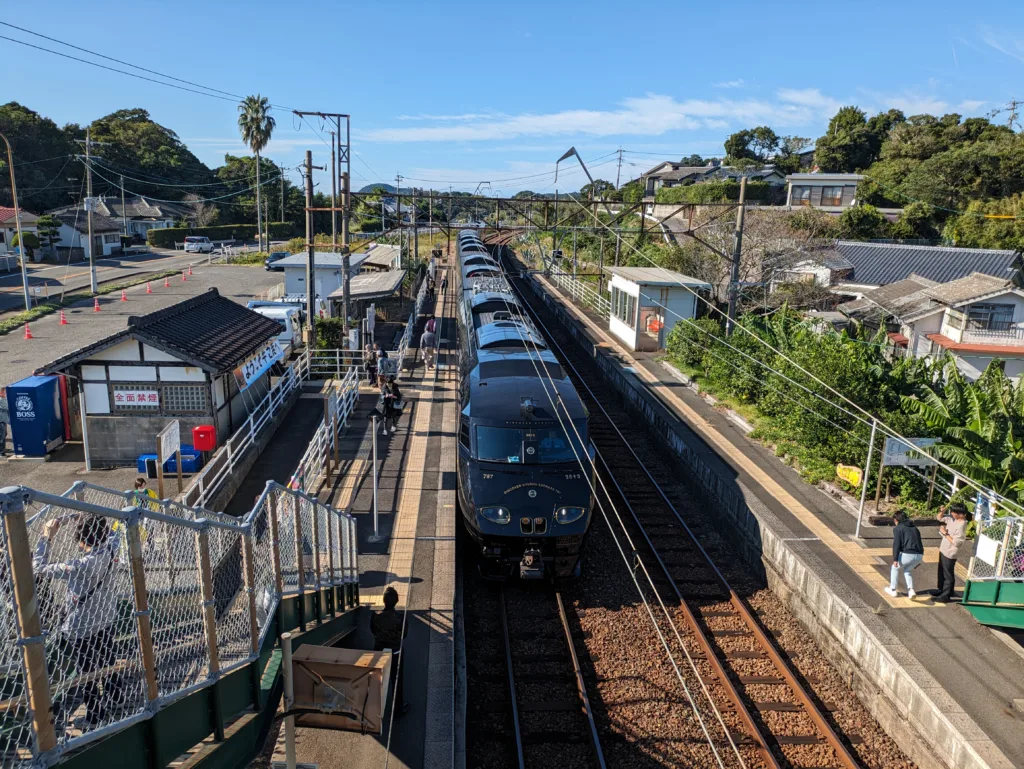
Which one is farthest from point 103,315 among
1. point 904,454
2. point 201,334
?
point 904,454

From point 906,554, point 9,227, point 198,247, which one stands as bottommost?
point 906,554

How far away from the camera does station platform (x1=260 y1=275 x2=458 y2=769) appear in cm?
710

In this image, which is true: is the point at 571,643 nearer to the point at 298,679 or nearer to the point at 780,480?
the point at 298,679

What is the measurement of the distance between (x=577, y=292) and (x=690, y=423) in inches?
963

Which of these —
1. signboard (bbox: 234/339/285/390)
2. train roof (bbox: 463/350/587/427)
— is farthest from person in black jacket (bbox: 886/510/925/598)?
signboard (bbox: 234/339/285/390)

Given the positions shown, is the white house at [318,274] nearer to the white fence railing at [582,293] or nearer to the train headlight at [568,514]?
the white fence railing at [582,293]

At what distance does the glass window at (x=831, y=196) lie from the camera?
51594 millimetres

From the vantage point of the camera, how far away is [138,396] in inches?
543

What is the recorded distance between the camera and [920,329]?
1032 inches

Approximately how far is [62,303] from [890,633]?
120 feet

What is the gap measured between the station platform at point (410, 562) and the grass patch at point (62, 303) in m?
18.1

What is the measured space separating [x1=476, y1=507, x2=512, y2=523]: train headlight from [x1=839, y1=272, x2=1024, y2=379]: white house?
59.9 ft

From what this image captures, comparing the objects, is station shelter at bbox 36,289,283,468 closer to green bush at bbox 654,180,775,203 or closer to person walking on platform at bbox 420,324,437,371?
person walking on platform at bbox 420,324,437,371

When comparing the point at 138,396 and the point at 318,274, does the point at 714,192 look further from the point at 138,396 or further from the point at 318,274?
the point at 138,396
